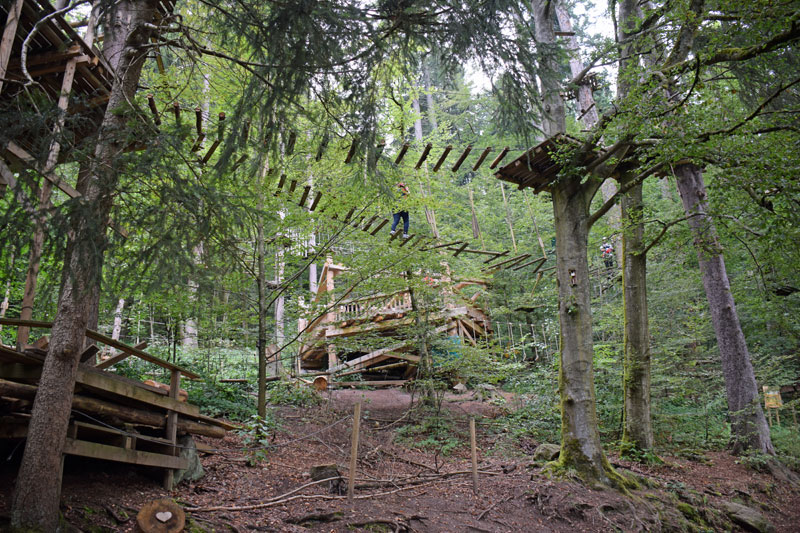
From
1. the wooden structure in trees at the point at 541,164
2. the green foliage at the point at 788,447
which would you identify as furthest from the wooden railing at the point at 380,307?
the green foliage at the point at 788,447

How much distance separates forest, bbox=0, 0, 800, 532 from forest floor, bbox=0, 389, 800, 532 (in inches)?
1.7

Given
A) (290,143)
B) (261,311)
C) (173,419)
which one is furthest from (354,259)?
Result: (173,419)

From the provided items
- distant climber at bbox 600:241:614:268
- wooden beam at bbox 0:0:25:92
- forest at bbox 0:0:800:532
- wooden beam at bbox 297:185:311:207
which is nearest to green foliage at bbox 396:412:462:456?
forest at bbox 0:0:800:532

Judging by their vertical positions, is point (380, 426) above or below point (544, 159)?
below

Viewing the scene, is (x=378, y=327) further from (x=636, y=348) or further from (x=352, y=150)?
(x=352, y=150)

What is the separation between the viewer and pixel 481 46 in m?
5.18

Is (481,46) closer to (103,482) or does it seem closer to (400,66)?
(400,66)

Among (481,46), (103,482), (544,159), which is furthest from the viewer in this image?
(544,159)

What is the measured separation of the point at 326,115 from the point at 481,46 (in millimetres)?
1901

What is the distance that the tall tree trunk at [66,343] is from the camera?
10.3ft

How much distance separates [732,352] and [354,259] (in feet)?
23.6

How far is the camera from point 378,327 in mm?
10148

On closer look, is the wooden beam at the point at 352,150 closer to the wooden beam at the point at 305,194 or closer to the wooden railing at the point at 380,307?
the wooden beam at the point at 305,194

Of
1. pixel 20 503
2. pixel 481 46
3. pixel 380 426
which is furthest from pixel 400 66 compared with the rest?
pixel 380 426
